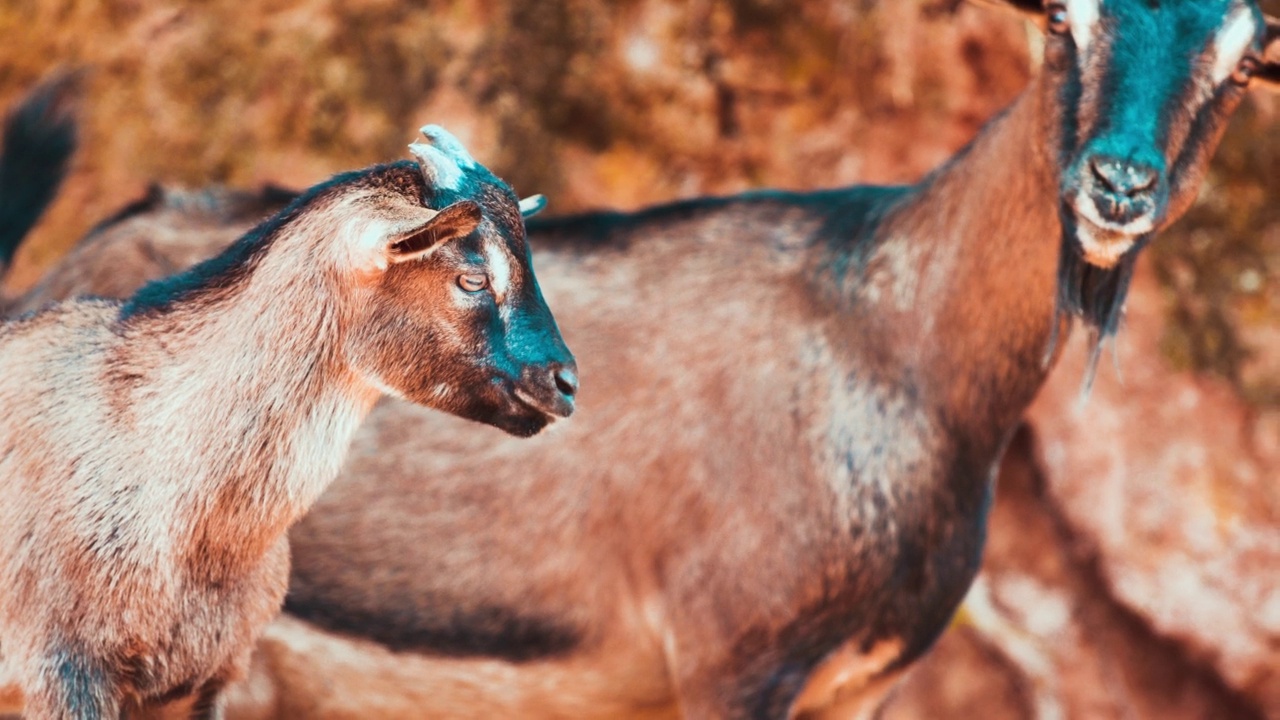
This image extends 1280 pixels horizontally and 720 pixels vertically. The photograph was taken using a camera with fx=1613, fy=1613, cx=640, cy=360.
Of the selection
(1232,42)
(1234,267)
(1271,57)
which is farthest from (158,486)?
(1234,267)

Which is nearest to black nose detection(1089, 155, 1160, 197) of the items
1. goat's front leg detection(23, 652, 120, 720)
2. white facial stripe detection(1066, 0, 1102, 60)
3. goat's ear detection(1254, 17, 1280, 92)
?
white facial stripe detection(1066, 0, 1102, 60)

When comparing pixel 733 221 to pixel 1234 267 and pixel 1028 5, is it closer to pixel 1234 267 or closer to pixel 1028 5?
pixel 1028 5

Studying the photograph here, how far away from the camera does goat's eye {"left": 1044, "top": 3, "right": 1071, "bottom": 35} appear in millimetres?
4457

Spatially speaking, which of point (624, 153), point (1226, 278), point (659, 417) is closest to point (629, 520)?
point (659, 417)

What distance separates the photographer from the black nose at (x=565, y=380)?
341 cm

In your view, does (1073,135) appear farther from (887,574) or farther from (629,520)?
(629,520)

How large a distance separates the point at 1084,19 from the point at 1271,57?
0.53 meters

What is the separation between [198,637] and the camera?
11.6 ft

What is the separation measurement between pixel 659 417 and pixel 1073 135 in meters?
1.52

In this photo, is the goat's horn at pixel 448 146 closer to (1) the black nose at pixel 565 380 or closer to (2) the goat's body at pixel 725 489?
(1) the black nose at pixel 565 380

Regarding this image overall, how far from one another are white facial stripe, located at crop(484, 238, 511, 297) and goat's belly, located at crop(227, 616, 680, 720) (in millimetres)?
1846

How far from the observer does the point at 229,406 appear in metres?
3.54

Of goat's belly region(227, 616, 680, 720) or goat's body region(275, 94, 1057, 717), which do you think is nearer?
goat's body region(275, 94, 1057, 717)

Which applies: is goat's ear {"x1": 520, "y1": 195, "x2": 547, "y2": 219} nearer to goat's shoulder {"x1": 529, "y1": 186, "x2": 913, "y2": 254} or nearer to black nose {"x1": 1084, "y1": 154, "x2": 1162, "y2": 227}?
black nose {"x1": 1084, "y1": 154, "x2": 1162, "y2": 227}
